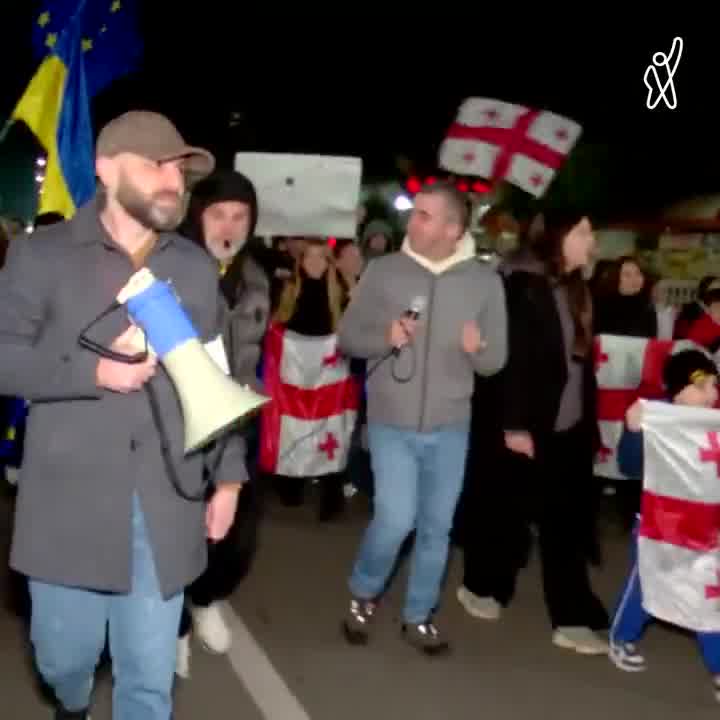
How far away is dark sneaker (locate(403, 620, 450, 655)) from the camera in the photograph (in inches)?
214

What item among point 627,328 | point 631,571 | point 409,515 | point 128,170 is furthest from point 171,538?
point 627,328

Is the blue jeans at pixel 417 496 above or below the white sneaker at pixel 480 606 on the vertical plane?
above

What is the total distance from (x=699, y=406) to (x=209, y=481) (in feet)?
8.06

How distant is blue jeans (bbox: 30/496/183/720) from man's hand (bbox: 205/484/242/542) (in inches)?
8.5

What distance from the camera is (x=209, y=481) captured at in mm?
Answer: 3504

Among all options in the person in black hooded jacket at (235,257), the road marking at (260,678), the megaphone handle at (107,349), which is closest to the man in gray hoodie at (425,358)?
the person in black hooded jacket at (235,257)

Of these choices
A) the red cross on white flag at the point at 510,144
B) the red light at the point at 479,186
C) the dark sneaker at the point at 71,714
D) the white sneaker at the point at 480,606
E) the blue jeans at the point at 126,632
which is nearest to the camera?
the blue jeans at the point at 126,632

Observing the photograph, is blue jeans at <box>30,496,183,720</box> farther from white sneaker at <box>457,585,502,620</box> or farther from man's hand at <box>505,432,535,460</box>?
white sneaker at <box>457,585,502,620</box>

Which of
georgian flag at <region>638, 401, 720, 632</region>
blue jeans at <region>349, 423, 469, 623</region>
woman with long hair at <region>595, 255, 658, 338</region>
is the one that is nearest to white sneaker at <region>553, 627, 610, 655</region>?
georgian flag at <region>638, 401, 720, 632</region>

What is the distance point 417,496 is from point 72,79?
2.99m

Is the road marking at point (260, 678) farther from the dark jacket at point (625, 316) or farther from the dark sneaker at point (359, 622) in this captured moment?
the dark jacket at point (625, 316)

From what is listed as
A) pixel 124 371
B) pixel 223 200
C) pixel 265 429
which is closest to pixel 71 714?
pixel 124 371

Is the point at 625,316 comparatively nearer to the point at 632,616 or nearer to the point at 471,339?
the point at 632,616

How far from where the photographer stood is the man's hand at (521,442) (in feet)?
17.8
